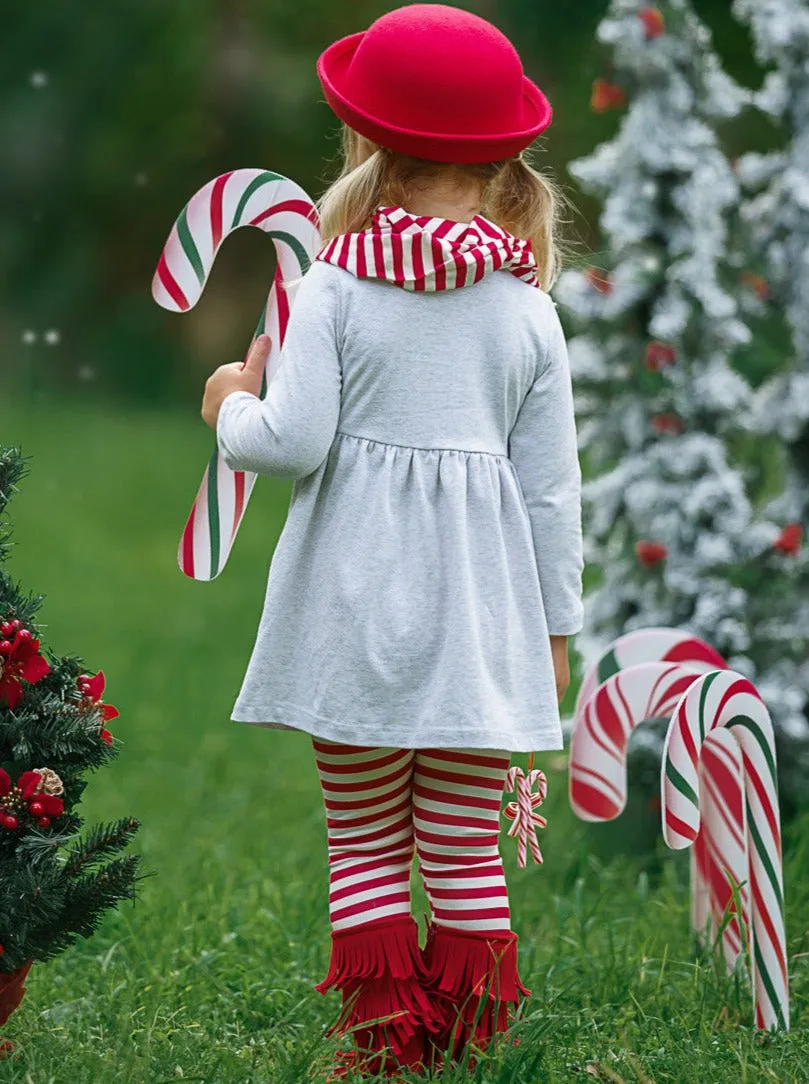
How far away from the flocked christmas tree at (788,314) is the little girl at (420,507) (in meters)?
1.54

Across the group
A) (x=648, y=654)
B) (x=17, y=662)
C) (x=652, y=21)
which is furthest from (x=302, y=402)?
(x=652, y=21)

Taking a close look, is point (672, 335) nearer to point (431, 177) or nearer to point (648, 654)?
point (648, 654)

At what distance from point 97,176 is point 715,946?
39.0 feet

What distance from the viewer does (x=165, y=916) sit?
10.7ft

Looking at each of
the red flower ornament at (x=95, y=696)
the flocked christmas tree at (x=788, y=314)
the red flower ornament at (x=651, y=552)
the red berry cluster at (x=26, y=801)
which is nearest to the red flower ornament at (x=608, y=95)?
the flocked christmas tree at (x=788, y=314)

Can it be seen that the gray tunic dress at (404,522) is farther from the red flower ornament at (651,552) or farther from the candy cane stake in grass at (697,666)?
the red flower ornament at (651,552)

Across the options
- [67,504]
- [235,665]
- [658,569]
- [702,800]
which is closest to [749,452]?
[658,569]

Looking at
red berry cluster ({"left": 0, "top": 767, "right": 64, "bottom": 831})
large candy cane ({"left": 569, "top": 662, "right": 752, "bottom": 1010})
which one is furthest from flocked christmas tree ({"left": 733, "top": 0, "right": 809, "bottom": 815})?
red berry cluster ({"left": 0, "top": 767, "right": 64, "bottom": 831})

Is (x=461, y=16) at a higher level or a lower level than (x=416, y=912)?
higher

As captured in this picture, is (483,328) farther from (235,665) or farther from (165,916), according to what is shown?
(235,665)

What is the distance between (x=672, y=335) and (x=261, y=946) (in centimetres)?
173

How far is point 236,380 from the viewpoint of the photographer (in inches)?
95.1

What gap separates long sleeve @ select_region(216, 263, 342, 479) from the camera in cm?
223

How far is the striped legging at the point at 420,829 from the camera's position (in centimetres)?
238
